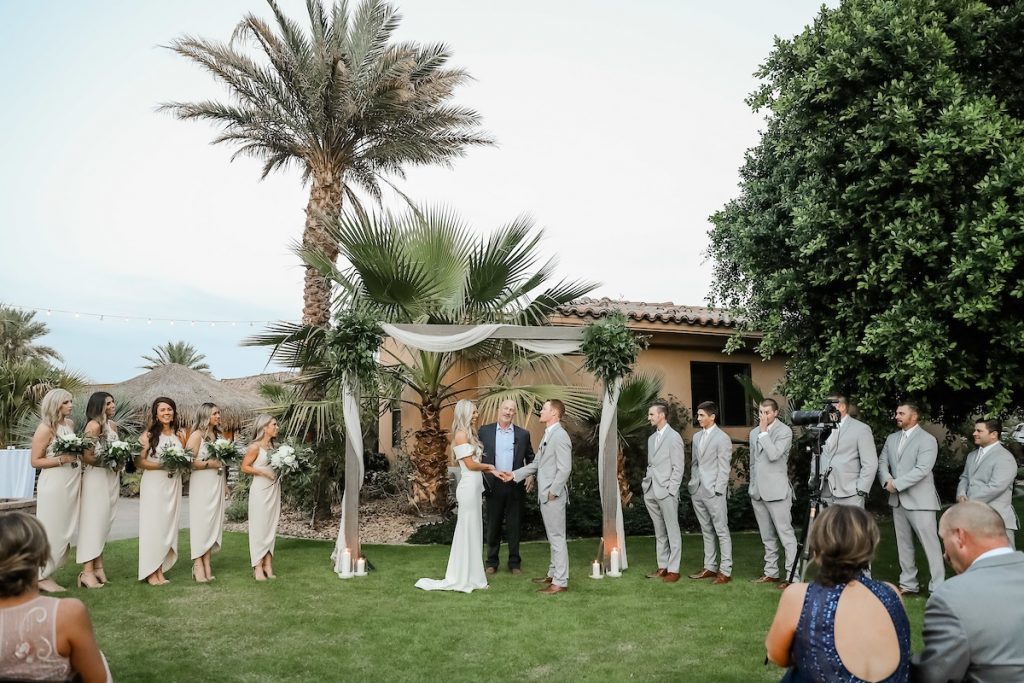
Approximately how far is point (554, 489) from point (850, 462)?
10.8ft

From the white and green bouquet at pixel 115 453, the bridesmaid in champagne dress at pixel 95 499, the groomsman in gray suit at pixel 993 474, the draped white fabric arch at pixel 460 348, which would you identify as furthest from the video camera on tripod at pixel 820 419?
the bridesmaid in champagne dress at pixel 95 499

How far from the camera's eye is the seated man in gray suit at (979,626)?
9.36ft

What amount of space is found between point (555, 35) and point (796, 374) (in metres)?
9.03

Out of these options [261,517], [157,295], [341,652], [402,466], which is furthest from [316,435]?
[157,295]

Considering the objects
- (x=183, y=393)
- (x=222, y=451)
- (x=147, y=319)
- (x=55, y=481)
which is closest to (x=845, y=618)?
(x=222, y=451)

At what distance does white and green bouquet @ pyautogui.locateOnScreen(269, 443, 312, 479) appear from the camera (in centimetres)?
940

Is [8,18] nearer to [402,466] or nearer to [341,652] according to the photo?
[402,466]

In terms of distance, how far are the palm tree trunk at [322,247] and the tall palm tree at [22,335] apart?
2638cm

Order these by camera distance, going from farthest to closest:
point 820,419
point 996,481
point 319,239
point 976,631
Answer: point 319,239, point 996,481, point 820,419, point 976,631

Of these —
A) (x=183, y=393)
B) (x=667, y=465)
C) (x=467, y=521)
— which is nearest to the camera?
(x=467, y=521)

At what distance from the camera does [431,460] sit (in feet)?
42.9

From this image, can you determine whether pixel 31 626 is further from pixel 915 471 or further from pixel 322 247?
pixel 322 247

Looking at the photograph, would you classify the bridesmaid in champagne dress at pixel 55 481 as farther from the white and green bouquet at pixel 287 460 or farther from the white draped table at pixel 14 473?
the white draped table at pixel 14 473

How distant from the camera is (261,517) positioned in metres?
9.38
